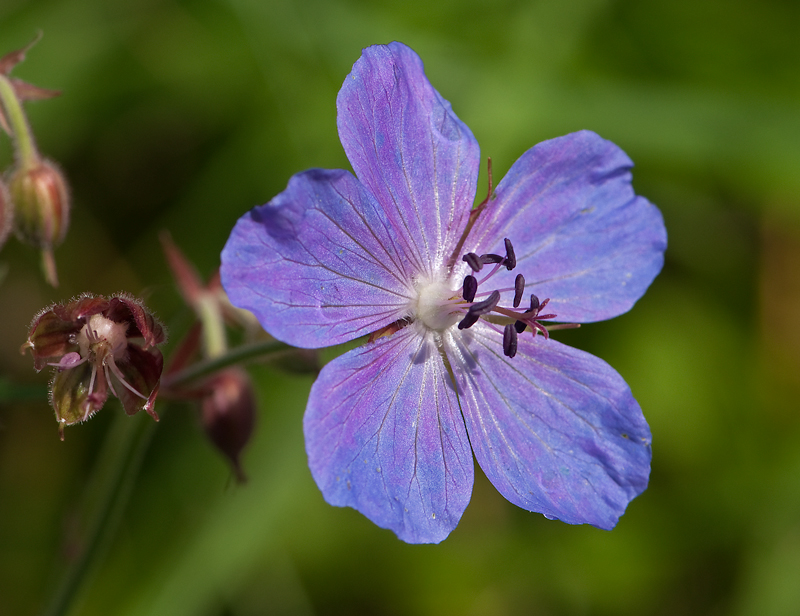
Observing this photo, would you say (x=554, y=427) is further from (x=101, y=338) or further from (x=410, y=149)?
(x=101, y=338)

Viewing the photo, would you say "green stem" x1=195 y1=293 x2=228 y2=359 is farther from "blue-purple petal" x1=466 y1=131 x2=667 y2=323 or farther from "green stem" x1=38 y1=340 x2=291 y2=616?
"blue-purple petal" x1=466 y1=131 x2=667 y2=323

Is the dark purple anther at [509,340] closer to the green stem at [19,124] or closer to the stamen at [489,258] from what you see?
the stamen at [489,258]

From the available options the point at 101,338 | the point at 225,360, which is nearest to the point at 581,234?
the point at 225,360

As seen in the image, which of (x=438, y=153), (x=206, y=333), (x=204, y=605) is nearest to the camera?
(x=438, y=153)

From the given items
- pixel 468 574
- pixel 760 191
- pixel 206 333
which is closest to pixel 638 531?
pixel 468 574

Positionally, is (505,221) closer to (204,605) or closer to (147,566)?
(204,605)

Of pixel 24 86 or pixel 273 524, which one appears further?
pixel 273 524
